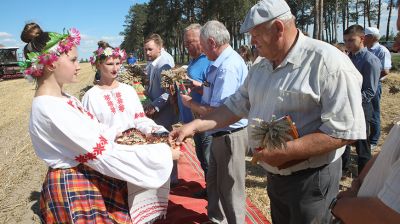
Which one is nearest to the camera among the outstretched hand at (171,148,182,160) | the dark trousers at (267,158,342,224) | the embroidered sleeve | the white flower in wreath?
the dark trousers at (267,158,342,224)

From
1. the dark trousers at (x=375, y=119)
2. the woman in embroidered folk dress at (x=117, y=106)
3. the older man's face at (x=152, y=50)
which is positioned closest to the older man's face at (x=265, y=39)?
the woman in embroidered folk dress at (x=117, y=106)

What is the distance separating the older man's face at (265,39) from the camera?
7.37 ft

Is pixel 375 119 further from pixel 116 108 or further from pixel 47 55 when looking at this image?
pixel 47 55

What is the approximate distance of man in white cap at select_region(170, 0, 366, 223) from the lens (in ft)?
6.68

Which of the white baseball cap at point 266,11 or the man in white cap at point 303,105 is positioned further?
the white baseball cap at point 266,11

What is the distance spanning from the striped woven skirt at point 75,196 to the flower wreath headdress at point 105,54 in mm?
1941

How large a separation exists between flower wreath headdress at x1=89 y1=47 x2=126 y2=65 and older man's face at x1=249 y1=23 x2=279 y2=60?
7.82 ft

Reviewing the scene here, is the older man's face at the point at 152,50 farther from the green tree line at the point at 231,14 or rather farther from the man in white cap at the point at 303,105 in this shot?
the green tree line at the point at 231,14

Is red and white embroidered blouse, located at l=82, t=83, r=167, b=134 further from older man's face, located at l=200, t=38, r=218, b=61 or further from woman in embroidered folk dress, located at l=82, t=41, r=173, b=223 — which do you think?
older man's face, located at l=200, t=38, r=218, b=61

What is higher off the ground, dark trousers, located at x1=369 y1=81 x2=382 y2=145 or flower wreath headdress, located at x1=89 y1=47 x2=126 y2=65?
flower wreath headdress, located at x1=89 y1=47 x2=126 y2=65

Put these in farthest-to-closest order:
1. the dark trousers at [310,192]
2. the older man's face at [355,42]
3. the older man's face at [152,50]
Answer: the older man's face at [152,50] → the older man's face at [355,42] → the dark trousers at [310,192]

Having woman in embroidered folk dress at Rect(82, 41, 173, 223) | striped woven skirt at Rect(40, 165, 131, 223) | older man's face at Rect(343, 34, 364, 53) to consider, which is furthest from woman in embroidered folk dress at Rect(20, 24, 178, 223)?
older man's face at Rect(343, 34, 364, 53)

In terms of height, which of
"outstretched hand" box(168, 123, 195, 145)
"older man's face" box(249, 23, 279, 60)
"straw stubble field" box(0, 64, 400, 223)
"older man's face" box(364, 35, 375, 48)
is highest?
"older man's face" box(249, 23, 279, 60)

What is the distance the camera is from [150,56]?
586 cm
